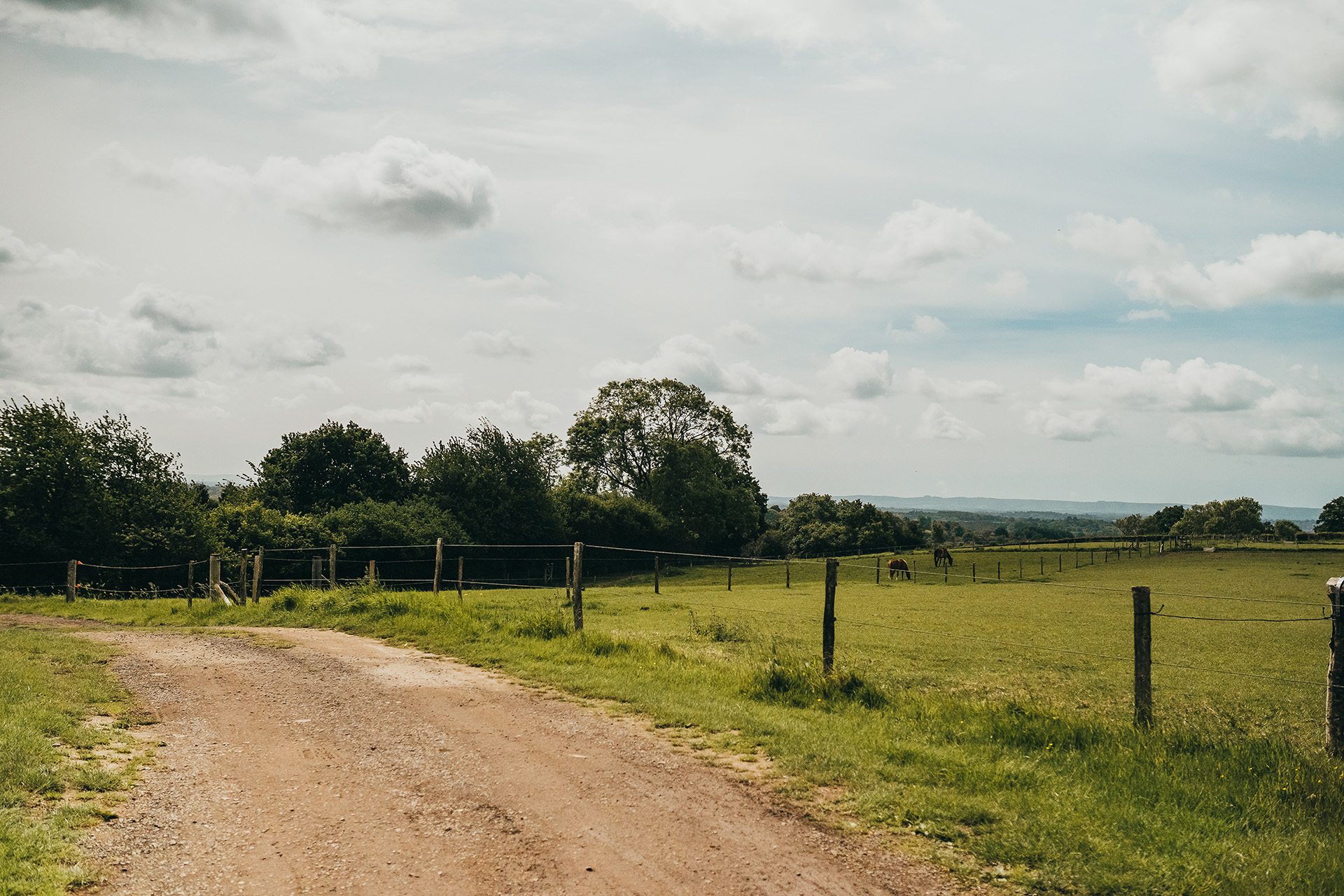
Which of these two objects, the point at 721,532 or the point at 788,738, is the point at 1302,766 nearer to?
the point at 788,738

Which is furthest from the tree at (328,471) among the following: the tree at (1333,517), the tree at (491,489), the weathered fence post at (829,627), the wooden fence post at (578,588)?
the tree at (1333,517)

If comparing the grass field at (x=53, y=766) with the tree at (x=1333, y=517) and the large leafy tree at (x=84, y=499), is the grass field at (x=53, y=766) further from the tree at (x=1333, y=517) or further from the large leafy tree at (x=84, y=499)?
the tree at (x=1333, y=517)

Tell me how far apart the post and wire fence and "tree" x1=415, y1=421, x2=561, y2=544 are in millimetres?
2916

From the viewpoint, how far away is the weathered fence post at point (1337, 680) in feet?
21.5

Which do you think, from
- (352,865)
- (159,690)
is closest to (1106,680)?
(352,865)

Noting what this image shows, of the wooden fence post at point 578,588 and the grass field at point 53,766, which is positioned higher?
the wooden fence post at point 578,588

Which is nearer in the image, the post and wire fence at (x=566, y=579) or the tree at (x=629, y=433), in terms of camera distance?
the post and wire fence at (x=566, y=579)

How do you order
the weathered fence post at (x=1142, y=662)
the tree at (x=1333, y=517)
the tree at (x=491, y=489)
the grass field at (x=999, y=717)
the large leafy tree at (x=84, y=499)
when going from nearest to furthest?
the grass field at (x=999, y=717)
the weathered fence post at (x=1142, y=662)
the large leafy tree at (x=84, y=499)
the tree at (x=491, y=489)
the tree at (x=1333, y=517)

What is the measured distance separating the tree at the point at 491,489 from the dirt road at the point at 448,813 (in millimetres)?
41803

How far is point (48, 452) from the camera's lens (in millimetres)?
33094

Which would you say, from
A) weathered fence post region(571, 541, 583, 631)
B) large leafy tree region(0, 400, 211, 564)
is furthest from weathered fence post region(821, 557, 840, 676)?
large leafy tree region(0, 400, 211, 564)

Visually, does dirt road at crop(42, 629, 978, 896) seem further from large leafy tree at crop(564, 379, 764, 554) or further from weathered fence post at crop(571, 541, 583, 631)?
large leafy tree at crop(564, 379, 764, 554)

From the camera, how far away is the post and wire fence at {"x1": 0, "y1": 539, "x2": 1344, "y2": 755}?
7.84 metres

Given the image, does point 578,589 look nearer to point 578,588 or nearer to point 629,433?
point 578,588
